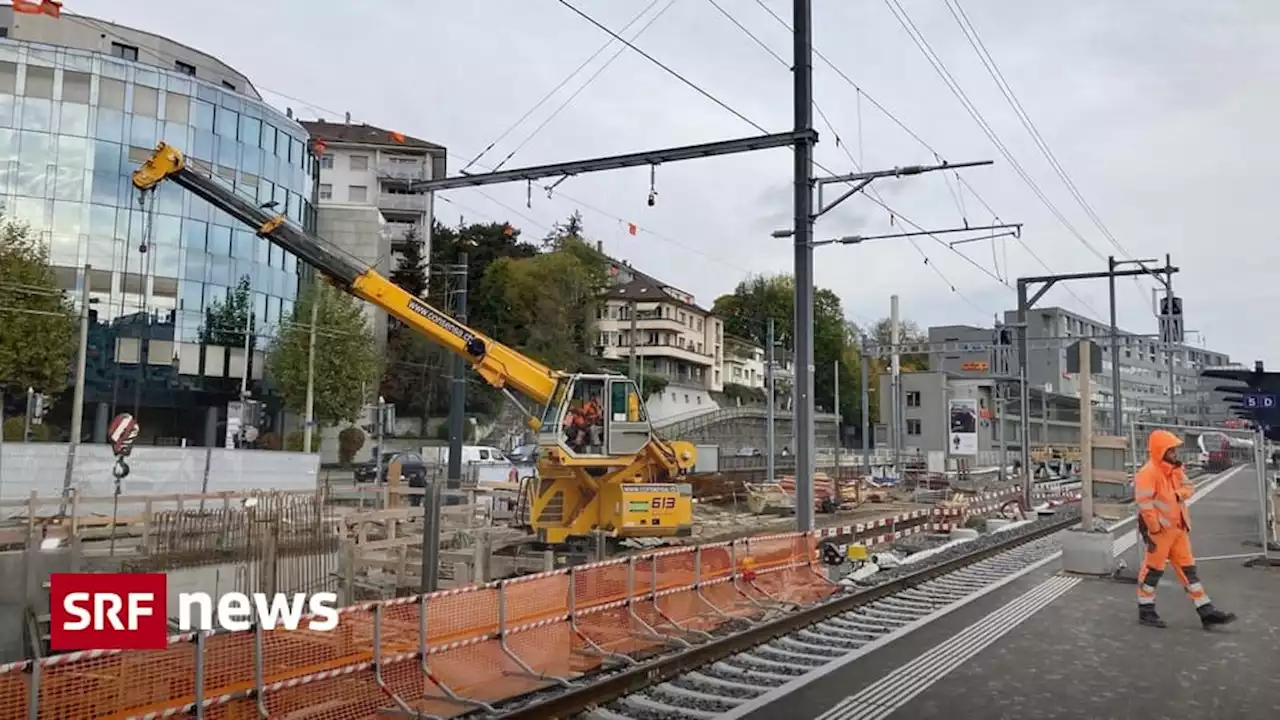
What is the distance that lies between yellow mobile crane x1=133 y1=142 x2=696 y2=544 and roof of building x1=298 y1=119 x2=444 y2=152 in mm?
59512

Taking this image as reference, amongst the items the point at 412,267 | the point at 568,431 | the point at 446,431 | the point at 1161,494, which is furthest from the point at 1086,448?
the point at 412,267

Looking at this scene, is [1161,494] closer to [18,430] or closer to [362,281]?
[362,281]

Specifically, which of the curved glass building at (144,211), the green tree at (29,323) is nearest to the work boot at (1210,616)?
the green tree at (29,323)

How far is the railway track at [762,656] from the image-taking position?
727 cm

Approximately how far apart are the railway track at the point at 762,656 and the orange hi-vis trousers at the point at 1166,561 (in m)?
2.28

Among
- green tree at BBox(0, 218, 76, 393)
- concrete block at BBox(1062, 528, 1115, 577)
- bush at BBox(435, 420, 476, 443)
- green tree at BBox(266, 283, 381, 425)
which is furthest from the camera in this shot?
bush at BBox(435, 420, 476, 443)

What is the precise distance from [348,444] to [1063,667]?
47.4m

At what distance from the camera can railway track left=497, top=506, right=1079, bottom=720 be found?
727 cm

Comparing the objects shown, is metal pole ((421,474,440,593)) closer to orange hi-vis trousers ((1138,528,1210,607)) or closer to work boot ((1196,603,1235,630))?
orange hi-vis trousers ((1138,528,1210,607))

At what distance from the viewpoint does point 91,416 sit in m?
43.7

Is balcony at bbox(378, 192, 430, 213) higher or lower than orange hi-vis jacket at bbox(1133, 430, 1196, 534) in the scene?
higher

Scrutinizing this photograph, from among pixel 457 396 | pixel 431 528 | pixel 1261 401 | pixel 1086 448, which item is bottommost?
pixel 431 528

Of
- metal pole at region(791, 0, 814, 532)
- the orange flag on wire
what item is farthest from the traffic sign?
the orange flag on wire

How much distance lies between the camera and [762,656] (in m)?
9.32
